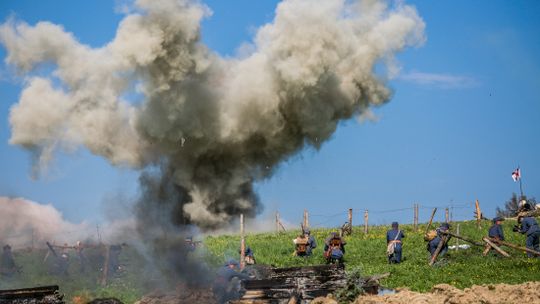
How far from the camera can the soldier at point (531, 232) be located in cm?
2859

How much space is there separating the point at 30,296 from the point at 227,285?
6.30 meters

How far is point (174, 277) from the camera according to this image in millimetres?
29109

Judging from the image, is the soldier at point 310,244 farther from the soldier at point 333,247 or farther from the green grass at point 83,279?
the green grass at point 83,279

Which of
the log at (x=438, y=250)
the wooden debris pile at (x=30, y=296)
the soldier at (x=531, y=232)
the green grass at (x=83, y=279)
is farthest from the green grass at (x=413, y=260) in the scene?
the wooden debris pile at (x=30, y=296)

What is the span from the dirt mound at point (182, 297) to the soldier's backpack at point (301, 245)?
974 cm

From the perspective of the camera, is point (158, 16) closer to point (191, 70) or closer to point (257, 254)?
point (191, 70)

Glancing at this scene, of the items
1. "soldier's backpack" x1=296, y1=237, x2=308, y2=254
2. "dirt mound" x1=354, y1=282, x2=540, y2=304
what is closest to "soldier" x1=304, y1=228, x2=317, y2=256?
"soldier's backpack" x1=296, y1=237, x2=308, y2=254

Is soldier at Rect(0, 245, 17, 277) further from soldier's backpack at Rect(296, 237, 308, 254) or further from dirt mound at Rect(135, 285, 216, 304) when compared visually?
soldier's backpack at Rect(296, 237, 308, 254)

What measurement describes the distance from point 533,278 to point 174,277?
1237 cm

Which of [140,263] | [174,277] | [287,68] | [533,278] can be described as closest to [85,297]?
[174,277]

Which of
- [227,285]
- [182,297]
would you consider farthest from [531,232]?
[182,297]

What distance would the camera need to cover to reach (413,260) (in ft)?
103

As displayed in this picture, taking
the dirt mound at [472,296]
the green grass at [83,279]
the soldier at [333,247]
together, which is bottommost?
the dirt mound at [472,296]

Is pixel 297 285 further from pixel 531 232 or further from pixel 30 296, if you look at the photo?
pixel 531 232
